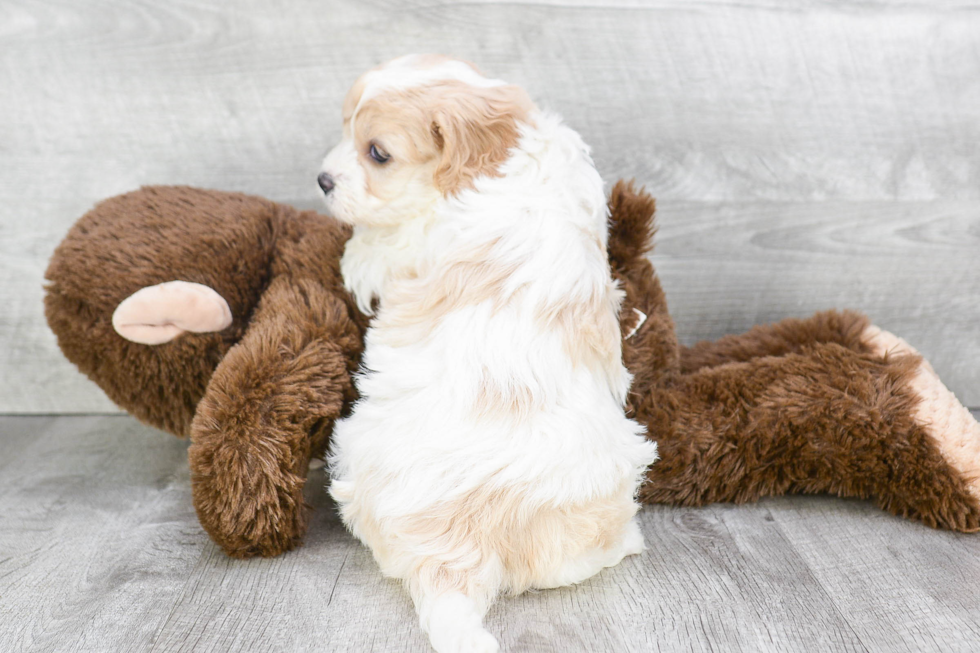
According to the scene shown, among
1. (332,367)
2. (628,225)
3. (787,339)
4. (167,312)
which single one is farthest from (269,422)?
(787,339)

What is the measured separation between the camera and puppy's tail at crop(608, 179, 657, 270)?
111cm

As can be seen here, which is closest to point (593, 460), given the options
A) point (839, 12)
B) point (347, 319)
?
point (347, 319)

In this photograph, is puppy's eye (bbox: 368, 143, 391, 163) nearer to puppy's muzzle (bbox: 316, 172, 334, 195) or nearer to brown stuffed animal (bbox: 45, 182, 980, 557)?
puppy's muzzle (bbox: 316, 172, 334, 195)

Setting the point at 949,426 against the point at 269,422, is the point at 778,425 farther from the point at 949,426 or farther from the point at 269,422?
the point at 269,422

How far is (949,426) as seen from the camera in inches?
43.4

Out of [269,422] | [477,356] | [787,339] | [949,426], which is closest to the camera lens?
[477,356]

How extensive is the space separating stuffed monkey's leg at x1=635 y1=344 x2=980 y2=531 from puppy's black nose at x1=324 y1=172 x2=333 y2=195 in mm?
561

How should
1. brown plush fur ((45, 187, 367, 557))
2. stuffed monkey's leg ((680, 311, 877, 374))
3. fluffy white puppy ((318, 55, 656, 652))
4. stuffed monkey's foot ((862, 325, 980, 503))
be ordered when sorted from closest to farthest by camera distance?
1. fluffy white puppy ((318, 55, 656, 652))
2. brown plush fur ((45, 187, 367, 557))
3. stuffed monkey's foot ((862, 325, 980, 503))
4. stuffed monkey's leg ((680, 311, 877, 374))

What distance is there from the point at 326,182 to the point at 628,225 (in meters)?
0.44

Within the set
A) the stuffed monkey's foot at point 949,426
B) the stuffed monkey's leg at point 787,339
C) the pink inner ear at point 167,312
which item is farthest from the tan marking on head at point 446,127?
the stuffed monkey's foot at point 949,426

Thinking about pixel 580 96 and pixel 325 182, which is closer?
pixel 325 182

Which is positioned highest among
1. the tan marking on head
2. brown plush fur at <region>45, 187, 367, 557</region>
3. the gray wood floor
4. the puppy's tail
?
the tan marking on head

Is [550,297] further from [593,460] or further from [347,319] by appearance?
[347,319]

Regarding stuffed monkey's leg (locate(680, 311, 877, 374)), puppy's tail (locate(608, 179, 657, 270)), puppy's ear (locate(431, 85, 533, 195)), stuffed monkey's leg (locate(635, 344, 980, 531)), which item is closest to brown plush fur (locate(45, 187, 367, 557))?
puppy's ear (locate(431, 85, 533, 195))
